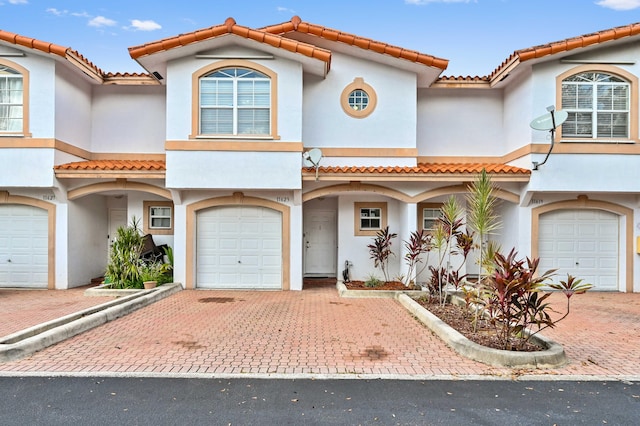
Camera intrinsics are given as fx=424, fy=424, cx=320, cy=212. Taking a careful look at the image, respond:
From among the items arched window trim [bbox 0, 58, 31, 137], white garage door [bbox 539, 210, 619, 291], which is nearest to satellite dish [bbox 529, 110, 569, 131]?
white garage door [bbox 539, 210, 619, 291]

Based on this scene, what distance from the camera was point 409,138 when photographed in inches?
495

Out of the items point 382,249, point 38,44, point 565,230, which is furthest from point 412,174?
point 38,44

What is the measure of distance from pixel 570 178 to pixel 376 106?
5.66 m

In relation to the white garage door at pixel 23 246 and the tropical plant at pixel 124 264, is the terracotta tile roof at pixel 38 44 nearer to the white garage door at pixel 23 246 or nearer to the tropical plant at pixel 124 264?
the white garage door at pixel 23 246

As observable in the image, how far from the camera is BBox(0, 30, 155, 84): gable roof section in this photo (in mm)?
10914

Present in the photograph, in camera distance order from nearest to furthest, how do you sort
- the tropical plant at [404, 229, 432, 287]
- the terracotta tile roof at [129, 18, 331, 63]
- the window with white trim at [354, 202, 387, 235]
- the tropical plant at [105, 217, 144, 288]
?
1. the terracotta tile roof at [129, 18, 331, 63]
2. the tropical plant at [404, 229, 432, 287]
3. the tropical plant at [105, 217, 144, 288]
4. the window with white trim at [354, 202, 387, 235]

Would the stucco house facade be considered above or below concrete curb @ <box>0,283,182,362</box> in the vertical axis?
above

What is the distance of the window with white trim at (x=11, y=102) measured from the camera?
11.4 metres

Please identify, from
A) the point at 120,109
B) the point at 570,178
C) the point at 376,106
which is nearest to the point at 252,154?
the point at 376,106

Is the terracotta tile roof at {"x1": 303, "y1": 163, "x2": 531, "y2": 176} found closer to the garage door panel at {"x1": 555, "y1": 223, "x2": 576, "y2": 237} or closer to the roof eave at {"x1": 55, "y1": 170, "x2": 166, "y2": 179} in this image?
the garage door panel at {"x1": 555, "y1": 223, "x2": 576, "y2": 237}

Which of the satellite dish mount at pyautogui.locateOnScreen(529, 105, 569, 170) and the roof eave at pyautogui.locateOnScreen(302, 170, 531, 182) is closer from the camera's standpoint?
the satellite dish mount at pyautogui.locateOnScreen(529, 105, 569, 170)

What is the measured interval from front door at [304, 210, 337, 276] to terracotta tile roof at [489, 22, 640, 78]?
714cm

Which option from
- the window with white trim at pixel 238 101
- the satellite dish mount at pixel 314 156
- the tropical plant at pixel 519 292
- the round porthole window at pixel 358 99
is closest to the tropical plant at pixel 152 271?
the window with white trim at pixel 238 101

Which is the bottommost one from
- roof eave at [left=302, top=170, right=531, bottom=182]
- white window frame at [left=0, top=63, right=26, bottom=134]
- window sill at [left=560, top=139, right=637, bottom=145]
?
roof eave at [left=302, top=170, right=531, bottom=182]
